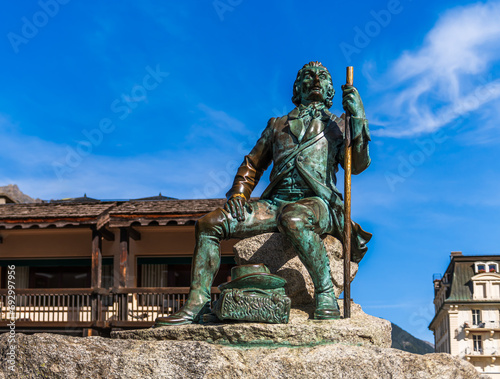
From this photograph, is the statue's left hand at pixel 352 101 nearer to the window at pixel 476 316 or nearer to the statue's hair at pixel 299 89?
the statue's hair at pixel 299 89

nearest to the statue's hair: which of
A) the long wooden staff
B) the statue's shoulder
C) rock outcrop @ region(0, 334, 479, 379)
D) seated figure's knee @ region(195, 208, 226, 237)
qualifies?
the statue's shoulder

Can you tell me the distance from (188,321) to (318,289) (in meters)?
0.93

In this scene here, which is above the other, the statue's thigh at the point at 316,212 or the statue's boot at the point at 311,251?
the statue's thigh at the point at 316,212

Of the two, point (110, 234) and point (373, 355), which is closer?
point (373, 355)

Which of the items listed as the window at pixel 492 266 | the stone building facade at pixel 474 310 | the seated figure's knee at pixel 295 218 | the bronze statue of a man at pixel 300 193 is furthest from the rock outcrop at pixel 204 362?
the window at pixel 492 266

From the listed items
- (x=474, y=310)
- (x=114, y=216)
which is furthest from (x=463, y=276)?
(x=114, y=216)

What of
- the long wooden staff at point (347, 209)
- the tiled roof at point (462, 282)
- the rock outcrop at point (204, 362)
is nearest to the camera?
the rock outcrop at point (204, 362)

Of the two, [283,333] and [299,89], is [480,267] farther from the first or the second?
[283,333]

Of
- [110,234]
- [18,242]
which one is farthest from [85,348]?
[18,242]

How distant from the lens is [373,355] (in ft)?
14.3

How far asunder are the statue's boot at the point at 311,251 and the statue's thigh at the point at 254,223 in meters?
0.29

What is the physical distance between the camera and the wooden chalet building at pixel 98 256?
50.9 ft

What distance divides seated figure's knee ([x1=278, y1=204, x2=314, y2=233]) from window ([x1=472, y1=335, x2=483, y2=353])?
42.7 meters

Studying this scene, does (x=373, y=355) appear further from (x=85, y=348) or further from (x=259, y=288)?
(x=85, y=348)
